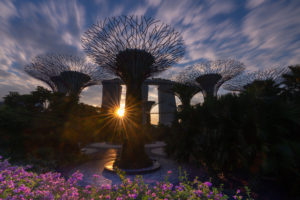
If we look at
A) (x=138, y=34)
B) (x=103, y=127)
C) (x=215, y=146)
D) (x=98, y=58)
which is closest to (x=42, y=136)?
(x=98, y=58)

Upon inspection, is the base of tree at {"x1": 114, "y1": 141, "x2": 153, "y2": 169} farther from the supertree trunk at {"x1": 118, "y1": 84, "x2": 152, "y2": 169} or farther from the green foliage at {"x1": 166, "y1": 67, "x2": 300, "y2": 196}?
the green foliage at {"x1": 166, "y1": 67, "x2": 300, "y2": 196}

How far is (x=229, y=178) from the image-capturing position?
750 centimetres

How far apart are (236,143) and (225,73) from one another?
26730 millimetres

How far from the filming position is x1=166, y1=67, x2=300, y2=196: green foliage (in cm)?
597

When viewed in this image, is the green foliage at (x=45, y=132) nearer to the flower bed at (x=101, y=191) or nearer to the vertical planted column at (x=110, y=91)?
the flower bed at (x=101, y=191)

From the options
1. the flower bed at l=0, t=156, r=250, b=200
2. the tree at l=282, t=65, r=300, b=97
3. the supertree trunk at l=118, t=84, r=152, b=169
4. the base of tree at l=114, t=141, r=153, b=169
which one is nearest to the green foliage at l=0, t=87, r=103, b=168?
the base of tree at l=114, t=141, r=153, b=169

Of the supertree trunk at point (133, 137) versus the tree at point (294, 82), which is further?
the tree at point (294, 82)

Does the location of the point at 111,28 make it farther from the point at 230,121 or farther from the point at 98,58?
the point at 230,121

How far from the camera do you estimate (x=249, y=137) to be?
6.69 m

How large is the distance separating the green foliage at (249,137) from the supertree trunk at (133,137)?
3045 millimetres

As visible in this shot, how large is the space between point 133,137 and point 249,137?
6525 millimetres

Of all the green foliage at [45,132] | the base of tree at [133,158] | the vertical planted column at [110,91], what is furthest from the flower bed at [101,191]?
the vertical planted column at [110,91]

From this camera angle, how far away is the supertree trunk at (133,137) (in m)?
10.2

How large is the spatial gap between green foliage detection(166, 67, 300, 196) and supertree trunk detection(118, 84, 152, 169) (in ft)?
9.99
